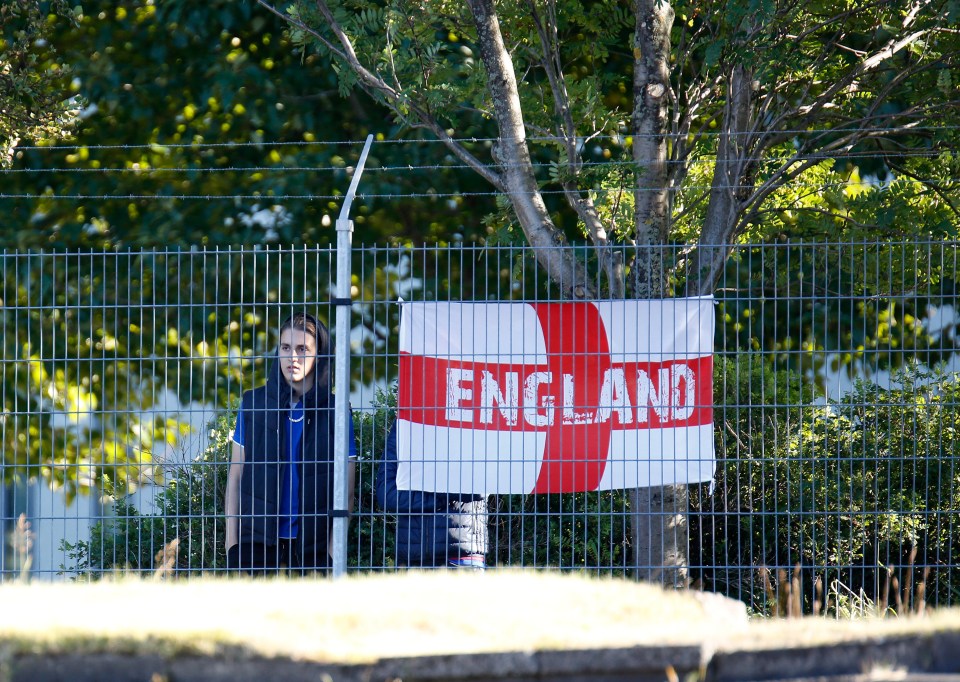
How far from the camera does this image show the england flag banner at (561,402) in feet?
22.8

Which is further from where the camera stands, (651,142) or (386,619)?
(651,142)

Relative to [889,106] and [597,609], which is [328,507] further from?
[889,106]

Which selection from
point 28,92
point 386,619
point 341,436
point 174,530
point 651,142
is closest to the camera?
point 386,619

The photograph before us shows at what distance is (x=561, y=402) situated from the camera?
698 centimetres

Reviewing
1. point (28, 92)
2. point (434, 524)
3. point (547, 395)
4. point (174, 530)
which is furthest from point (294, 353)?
point (28, 92)

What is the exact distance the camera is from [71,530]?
29.6ft

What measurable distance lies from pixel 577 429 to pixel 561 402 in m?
0.18

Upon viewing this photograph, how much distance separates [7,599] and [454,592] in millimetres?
1849

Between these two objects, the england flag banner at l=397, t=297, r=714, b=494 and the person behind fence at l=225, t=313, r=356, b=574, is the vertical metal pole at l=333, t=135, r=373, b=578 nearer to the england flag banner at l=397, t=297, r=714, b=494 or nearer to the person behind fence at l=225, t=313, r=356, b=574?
the person behind fence at l=225, t=313, r=356, b=574

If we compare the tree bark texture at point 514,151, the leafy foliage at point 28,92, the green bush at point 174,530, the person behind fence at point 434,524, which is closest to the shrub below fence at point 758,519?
the green bush at point 174,530

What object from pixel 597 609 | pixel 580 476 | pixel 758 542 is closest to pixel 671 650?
pixel 597 609

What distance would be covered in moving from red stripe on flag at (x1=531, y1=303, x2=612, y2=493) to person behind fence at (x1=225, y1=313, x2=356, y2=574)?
1.13m

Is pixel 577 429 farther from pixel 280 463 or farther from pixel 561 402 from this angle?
pixel 280 463

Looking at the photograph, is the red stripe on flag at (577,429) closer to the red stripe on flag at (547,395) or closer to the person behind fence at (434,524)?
the red stripe on flag at (547,395)
